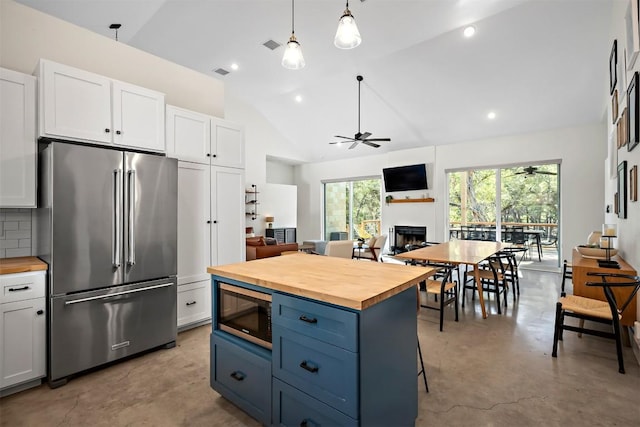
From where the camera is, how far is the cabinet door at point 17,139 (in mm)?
2242

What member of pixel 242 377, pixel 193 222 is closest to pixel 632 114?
pixel 242 377

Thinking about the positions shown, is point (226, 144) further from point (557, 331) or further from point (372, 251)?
point (372, 251)

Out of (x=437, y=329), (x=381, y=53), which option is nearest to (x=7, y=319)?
(x=437, y=329)

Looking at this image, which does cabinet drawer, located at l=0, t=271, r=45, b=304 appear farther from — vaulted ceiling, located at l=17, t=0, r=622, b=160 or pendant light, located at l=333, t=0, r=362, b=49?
vaulted ceiling, located at l=17, t=0, r=622, b=160

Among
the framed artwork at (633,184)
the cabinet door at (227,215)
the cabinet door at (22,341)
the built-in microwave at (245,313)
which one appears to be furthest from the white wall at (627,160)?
the cabinet door at (22,341)

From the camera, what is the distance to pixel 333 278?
1681 millimetres

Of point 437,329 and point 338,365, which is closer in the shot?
point 338,365

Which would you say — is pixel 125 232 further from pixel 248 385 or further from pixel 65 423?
pixel 248 385

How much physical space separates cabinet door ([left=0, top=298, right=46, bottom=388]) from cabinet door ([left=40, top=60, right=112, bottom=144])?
49.8 inches

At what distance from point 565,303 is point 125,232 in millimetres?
3752

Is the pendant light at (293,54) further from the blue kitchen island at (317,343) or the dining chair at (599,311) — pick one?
the dining chair at (599,311)

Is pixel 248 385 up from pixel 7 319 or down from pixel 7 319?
down

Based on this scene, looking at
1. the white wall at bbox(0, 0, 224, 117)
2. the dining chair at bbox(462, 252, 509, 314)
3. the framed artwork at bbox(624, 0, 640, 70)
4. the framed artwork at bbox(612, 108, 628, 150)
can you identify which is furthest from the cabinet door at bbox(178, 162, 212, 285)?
the framed artwork at bbox(612, 108, 628, 150)

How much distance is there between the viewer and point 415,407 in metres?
1.71
